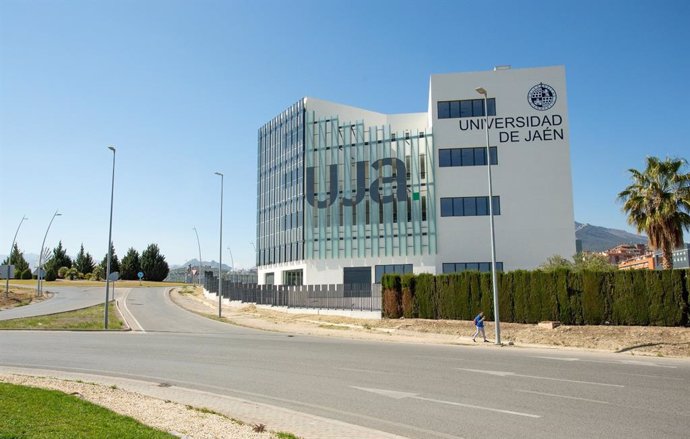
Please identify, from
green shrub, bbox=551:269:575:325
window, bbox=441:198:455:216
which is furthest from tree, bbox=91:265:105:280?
green shrub, bbox=551:269:575:325

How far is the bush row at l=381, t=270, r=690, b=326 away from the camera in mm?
24438

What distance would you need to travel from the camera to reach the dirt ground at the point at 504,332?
73.6ft

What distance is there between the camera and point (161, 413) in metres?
9.65

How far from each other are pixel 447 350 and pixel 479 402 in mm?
10572

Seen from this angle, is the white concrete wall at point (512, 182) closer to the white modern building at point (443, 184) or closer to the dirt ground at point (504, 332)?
the white modern building at point (443, 184)

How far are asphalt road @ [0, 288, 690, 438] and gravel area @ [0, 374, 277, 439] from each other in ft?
6.47

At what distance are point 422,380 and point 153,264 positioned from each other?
10926cm

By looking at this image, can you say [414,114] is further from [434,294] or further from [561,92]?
[434,294]

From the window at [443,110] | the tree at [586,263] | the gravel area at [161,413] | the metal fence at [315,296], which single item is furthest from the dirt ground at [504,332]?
the window at [443,110]

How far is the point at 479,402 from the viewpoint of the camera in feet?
36.7

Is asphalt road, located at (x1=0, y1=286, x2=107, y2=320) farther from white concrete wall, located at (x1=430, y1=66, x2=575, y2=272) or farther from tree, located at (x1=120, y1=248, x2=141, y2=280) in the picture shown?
tree, located at (x1=120, y1=248, x2=141, y2=280)

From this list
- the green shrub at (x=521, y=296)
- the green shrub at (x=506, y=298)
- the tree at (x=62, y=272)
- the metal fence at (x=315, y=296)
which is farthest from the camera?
the tree at (x=62, y=272)

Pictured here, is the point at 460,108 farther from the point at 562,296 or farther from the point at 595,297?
the point at 595,297

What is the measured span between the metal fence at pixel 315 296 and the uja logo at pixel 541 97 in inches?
833
